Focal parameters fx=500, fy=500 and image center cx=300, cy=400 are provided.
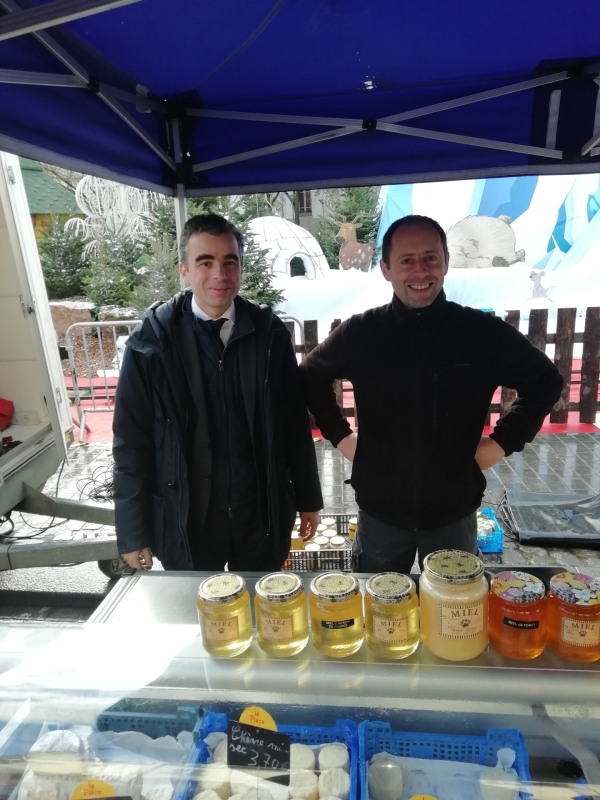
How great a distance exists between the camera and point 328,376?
6.73ft

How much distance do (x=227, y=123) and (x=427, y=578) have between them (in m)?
2.46

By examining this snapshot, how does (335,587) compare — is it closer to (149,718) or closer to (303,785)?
(303,785)

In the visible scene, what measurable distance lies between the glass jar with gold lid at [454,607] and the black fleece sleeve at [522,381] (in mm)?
1029

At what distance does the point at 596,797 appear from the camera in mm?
908

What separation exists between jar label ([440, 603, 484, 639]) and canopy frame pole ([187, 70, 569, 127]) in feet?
7.33

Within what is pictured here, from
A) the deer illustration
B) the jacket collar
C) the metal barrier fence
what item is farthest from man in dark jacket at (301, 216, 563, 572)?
the deer illustration

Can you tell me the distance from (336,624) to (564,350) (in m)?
6.10

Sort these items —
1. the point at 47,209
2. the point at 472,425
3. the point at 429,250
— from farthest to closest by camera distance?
the point at 47,209, the point at 472,425, the point at 429,250

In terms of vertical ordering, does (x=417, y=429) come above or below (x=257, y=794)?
above

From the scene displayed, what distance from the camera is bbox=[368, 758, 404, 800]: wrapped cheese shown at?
0.97 m

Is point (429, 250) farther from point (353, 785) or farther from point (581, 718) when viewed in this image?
point (353, 785)

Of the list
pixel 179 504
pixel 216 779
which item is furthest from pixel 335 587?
pixel 179 504

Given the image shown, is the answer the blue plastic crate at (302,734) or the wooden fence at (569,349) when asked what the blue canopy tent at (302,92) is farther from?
the wooden fence at (569,349)

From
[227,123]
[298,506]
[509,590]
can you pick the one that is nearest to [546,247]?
[227,123]
